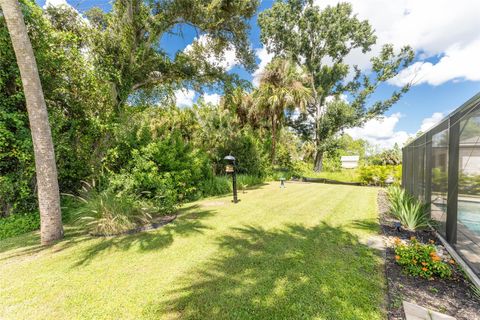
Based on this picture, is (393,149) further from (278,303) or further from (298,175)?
(278,303)

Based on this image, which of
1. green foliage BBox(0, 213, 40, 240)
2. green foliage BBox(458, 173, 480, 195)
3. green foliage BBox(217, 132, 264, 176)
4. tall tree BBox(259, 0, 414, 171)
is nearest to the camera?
green foliage BBox(458, 173, 480, 195)

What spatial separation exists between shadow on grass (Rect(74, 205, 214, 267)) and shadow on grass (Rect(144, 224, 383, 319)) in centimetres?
116

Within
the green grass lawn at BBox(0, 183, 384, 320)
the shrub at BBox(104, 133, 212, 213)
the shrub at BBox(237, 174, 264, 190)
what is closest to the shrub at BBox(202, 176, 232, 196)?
the shrub at BBox(237, 174, 264, 190)

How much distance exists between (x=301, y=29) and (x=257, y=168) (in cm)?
1350

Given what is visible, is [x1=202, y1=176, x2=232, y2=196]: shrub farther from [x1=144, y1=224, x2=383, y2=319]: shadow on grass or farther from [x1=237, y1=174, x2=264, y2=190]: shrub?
[x1=144, y1=224, x2=383, y2=319]: shadow on grass

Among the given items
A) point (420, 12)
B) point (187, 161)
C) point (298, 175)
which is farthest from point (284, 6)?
point (187, 161)

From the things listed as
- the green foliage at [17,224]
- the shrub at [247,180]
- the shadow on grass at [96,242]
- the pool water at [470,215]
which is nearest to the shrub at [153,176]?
the shadow on grass at [96,242]

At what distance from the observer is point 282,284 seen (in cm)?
263

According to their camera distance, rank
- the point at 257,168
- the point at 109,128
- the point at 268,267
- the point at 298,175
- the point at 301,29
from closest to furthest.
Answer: the point at 268,267, the point at 109,128, the point at 257,168, the point at 298,175, the point at 301,29

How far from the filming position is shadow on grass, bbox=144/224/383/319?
85.5 inches

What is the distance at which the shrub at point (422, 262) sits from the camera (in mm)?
2754

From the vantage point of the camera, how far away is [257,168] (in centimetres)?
1352

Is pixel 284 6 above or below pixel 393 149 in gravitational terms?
above

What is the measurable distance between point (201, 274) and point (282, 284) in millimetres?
1148
